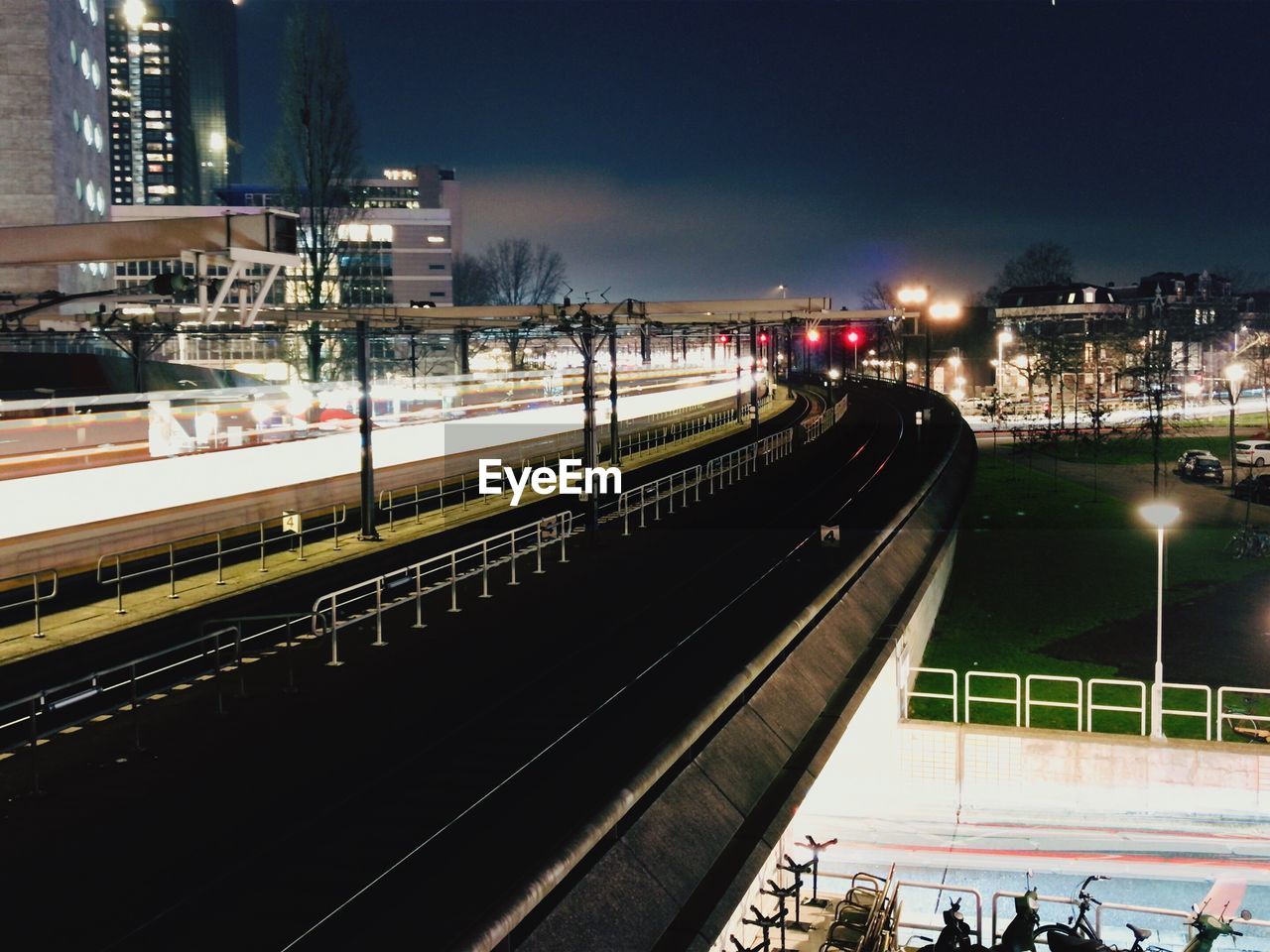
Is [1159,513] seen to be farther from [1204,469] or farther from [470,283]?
[470,283]

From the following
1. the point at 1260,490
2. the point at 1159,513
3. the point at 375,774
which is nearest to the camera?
the point at 375,774

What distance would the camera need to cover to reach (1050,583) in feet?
120

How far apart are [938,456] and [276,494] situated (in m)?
27.1

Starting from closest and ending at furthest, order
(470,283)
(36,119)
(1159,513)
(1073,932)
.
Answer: (1073,932) < (1159,513) < (36,119) < (470,283)

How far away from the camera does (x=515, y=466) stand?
140 ft

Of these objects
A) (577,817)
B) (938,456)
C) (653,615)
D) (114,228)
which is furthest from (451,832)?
(938,456)

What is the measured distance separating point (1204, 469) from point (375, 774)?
5185cm

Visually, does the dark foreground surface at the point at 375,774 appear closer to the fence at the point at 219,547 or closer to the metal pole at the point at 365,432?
the fence at the point at 219,547

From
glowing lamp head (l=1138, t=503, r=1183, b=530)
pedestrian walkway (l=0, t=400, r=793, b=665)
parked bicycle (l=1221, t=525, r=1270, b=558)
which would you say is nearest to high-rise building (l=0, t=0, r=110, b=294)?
pedestrian walkway (l=0, t=400, r=793, b=665)

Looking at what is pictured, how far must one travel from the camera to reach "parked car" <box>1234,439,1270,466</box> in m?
58.1

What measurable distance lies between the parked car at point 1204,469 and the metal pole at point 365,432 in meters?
41.2

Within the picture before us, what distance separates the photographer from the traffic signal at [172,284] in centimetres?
1101

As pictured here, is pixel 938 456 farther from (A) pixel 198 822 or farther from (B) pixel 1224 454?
(A) pixel 198 822

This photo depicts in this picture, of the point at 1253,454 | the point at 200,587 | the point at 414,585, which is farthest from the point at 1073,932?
Answer: the point at 1253,454
